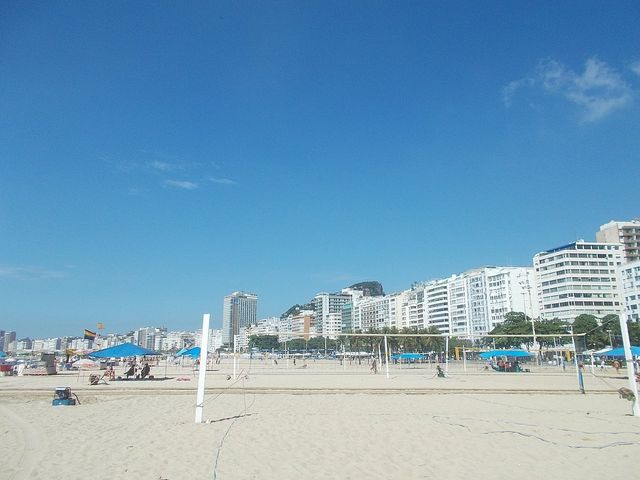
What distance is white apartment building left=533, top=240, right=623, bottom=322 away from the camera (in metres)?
90.7

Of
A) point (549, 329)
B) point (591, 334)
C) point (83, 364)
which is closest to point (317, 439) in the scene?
point (83, 364)

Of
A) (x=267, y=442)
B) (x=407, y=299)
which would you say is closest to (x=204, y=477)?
(x=267, y=442)

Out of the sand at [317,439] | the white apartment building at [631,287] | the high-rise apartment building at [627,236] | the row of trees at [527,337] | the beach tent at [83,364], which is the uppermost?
the high-rise apartment building at [627,236]

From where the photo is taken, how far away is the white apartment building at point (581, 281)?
90.7m

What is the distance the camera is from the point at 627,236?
10019 cm

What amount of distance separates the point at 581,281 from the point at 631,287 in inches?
409

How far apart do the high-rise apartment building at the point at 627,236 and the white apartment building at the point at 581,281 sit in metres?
3.22

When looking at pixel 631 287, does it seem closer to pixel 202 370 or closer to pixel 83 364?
pixel 83 364

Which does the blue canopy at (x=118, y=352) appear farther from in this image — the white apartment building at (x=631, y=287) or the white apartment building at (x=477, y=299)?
the white apartment building at (x=477, y=299)

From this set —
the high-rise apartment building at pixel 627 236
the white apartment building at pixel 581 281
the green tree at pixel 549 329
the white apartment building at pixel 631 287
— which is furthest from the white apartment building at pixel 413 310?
the green tree at pixel 549 329

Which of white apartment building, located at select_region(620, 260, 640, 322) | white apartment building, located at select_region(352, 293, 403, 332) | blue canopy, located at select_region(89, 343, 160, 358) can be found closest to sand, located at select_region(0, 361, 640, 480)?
blue canopy, located at select_region(89, 343, 160, 358)

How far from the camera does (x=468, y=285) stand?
116625 millimetres

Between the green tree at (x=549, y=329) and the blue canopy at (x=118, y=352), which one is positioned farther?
the green tree at (x=549, y=329)

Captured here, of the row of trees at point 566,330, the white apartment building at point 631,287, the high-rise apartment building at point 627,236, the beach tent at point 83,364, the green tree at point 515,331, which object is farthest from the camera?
the high-rise apartment building at point 627,236
